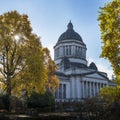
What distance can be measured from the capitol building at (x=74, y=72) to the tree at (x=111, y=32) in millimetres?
56050

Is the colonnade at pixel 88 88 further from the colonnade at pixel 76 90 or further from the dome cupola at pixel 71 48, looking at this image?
the dome cupola at pixel 71 48

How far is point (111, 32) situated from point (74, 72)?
203 ft

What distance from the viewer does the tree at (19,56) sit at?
1091 inches

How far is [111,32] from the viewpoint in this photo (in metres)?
18.5

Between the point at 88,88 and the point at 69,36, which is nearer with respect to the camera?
the point at 88,88

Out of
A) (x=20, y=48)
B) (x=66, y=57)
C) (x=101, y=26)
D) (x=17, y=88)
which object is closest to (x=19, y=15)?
(x=20, y=48)

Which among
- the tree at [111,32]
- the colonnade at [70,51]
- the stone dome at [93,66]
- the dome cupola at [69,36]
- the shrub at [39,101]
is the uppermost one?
the dome cupola at [69,36]

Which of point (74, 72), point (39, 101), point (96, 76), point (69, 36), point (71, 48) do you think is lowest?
point (39, 101)

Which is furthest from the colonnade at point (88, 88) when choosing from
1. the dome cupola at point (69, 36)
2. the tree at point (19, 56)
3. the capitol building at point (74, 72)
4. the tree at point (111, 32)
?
the tree at point (111, 32)

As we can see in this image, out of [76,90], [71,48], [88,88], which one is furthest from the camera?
[71,48]

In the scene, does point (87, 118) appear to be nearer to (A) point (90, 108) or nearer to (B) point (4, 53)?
(A) point (90, 108)

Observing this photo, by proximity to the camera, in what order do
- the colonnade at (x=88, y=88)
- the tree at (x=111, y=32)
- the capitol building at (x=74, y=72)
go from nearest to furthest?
the tree at (x=111, y=32)
the capitol building at (x=74, y=72)
the colonnade at (x=88, y=88)

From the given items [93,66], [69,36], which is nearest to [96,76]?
[93,66]

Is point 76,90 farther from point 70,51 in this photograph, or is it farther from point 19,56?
point 19,56
